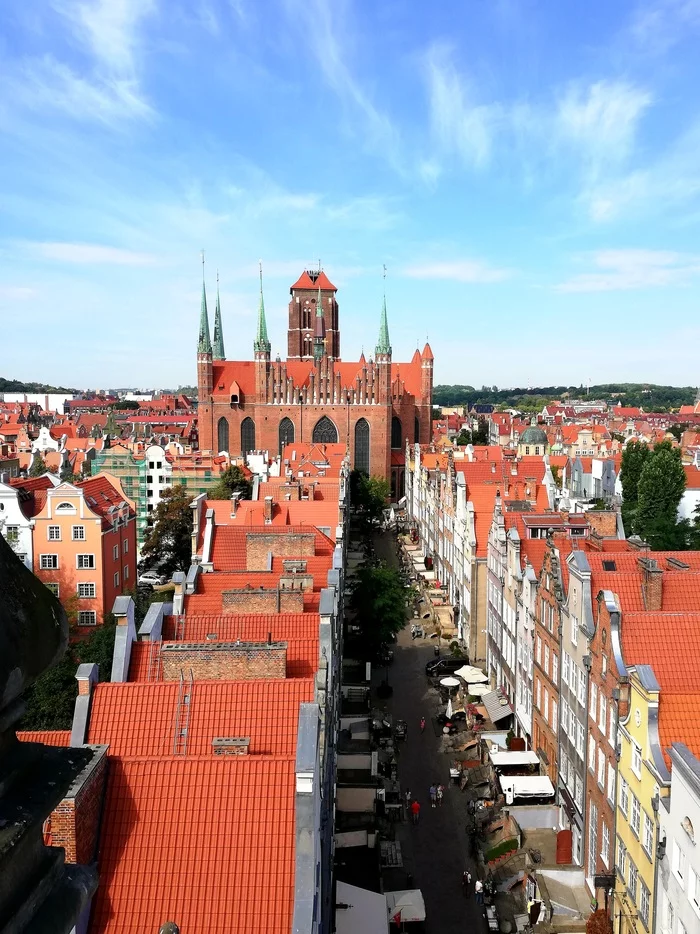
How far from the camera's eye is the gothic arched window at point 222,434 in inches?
4373

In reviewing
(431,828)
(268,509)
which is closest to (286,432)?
(268,509)

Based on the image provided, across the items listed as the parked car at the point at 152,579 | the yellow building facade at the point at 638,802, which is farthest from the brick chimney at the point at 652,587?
the parked car at the point at 152,579

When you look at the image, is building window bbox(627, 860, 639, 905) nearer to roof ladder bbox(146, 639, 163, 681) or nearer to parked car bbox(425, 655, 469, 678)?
roof ladder bbox(146, 639, 163, 681)

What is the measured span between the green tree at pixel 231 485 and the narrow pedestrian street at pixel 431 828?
33.3 m

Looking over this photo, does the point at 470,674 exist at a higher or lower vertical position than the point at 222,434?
lower

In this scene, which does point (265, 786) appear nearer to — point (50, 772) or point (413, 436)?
point (50, 772)

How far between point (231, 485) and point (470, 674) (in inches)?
1557

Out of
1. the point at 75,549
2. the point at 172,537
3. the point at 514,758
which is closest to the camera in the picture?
the point at 514,758

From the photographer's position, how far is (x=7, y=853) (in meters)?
3.42

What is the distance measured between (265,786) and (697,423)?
6716 inches

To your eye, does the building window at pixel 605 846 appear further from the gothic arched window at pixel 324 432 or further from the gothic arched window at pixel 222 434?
the gothic arched window at pixel 222 434

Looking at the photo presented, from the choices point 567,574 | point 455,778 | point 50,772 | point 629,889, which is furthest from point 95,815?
point 455,778

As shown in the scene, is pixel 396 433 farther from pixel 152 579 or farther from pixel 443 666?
pixel 443 666

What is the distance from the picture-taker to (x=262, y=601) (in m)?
26.5
